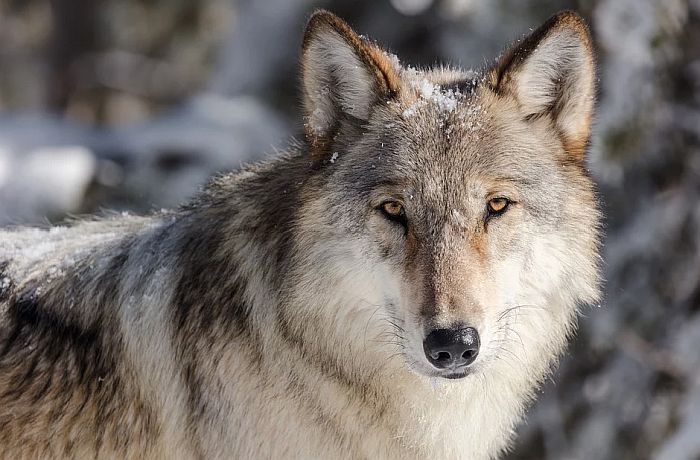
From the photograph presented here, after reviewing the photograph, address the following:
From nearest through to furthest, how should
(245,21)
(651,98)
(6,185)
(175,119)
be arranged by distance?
(651,98)
(6,185)
(175,119)
(245,21)

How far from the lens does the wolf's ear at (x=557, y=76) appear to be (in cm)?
340

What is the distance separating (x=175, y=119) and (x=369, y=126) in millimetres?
6563

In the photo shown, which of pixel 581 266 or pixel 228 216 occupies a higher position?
pixel 228 216

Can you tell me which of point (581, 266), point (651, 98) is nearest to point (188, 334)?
point (581, 266)

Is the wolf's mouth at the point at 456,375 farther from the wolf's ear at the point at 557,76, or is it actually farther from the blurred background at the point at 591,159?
the blurred background at the point at 591,159

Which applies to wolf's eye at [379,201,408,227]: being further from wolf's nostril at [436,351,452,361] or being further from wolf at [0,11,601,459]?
wolf's nostril at [436,351,452,361]

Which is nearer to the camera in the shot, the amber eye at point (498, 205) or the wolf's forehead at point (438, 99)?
the amber eye at point (498, 205)

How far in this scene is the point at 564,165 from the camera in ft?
11.6

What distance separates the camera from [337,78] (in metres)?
3.47

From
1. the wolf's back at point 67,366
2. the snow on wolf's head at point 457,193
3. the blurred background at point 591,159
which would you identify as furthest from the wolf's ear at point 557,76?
the wolf's back at point 67,366

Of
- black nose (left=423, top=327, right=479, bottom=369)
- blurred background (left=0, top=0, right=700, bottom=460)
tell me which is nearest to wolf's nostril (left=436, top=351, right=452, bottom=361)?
→ black nose (left=423, top=327, right=479, bottom=369)

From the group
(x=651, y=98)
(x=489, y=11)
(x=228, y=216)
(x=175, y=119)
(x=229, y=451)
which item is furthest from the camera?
(x=175, y=119)

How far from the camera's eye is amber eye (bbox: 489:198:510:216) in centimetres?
329

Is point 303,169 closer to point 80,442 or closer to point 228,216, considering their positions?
point 228,216
